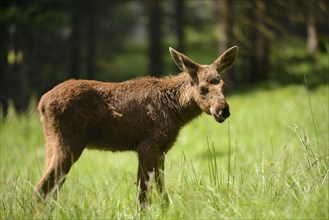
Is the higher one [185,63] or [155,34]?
[185,63]

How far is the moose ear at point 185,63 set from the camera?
6078mm

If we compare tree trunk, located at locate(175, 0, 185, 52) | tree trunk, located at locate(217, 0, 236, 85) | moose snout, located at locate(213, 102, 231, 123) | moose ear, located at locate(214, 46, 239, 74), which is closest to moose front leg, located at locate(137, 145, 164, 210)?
moose snout, located at locate(213, 102, 231, 123)

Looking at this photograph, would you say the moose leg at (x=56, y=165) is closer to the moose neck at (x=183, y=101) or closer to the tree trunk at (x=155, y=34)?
the moose neck at (x=183, y=101)

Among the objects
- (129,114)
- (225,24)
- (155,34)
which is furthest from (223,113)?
(155,34)

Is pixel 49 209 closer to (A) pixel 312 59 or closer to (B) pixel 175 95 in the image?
(B) pixel 175 95

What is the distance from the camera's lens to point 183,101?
6.30m

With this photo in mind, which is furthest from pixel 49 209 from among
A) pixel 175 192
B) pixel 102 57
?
pixel 102 57

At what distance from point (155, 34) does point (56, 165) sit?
17794 mm

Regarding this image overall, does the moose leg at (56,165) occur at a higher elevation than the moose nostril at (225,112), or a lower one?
lower

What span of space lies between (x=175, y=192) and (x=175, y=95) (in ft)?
5.45

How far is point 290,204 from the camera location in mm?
4512

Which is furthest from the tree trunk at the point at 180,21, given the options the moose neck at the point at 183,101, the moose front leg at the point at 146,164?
the moose front leg at the point at 146,164

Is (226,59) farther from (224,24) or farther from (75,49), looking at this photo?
(75,49)

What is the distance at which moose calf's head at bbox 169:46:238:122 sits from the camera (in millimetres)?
5609
